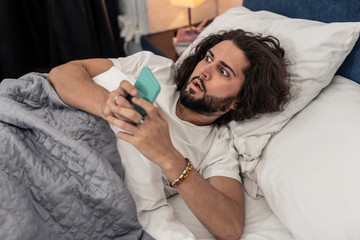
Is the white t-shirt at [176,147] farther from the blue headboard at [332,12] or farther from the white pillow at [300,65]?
the blue headboard at [332,12]

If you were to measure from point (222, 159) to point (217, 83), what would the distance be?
27 centimetres

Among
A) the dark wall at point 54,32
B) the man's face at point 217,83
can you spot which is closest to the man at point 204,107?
the man's face at point 217,83

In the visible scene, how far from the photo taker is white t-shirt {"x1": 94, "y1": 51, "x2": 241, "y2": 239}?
3.24 feet

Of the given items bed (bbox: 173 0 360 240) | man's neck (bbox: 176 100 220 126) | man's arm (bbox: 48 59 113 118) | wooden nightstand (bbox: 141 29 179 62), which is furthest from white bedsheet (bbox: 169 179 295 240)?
wooden nightstand (bbox: 141 29 179 62)

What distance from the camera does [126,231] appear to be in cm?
93

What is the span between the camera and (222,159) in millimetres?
1152

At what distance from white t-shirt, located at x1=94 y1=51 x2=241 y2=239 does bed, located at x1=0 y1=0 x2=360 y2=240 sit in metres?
0.04

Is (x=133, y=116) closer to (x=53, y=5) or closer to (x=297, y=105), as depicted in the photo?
(x=297, y=105)

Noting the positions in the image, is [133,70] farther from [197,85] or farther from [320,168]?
[320,168]

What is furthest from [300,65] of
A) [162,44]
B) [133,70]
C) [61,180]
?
[162,44]

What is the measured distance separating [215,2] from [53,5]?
113cm

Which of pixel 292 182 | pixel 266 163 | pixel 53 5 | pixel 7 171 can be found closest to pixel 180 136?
pixel 266 163

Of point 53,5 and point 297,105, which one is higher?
point 53,5

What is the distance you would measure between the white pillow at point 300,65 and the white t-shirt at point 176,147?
6cm
